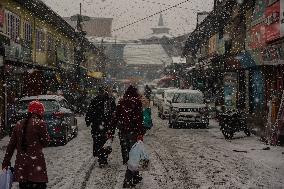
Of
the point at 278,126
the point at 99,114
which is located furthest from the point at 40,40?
the point at 99,114

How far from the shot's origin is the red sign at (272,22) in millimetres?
17312

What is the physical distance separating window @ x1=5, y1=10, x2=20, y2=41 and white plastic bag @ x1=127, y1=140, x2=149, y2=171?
1393cm

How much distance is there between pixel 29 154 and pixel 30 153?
0.02 meters

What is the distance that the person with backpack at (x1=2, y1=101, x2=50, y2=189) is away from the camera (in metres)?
5.69

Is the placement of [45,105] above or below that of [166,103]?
above

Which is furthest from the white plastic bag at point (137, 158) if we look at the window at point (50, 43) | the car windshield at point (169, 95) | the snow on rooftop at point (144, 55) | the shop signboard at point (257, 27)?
the snow on rooftop at point (144, 55)

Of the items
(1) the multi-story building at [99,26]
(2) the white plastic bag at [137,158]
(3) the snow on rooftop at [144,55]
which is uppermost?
(1) the multi-story building at [99,26]

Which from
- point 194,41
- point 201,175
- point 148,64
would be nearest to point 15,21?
point 201,175

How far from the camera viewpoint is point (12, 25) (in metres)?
21.8

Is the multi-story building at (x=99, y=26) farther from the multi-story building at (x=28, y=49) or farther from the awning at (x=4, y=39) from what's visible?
the awning at (x=4, y=39)

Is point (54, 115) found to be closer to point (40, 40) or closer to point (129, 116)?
point (129, 116)

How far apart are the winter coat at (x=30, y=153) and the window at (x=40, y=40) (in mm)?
22462

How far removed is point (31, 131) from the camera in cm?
574

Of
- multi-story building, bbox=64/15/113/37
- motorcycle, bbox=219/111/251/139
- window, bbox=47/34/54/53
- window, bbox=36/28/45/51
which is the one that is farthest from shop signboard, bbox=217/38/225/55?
multi-story building, bbox=64/15/113/37
